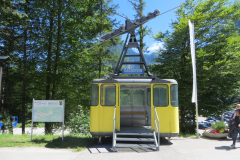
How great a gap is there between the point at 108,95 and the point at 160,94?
7.16 ft

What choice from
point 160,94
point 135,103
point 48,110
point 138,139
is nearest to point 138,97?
point 135,103

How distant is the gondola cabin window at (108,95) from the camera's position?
27.0ft

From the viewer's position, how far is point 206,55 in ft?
44.1

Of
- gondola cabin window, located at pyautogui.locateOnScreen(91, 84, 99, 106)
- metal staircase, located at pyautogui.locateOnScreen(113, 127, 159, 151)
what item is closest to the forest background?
gondola cabin window, located at pyautogui.locateOnScreen(91, 84, 99, 106)

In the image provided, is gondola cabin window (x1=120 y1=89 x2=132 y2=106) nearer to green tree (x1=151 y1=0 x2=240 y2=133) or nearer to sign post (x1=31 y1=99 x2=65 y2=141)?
sign post (x1=31 y1=99 x2=65 y2=141)

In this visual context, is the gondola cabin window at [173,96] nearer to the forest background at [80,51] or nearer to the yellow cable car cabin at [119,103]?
the yellow cable car cabin at [119,103]

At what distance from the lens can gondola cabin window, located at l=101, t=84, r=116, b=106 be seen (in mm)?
8234

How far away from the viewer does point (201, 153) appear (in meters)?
6.58

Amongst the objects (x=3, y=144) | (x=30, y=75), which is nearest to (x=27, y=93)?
(x=30, y=75)

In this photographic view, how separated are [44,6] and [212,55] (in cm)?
1221

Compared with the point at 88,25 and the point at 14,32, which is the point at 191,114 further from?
the point at 14,32

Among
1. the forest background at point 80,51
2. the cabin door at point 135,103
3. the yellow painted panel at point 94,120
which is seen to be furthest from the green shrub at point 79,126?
the yellow painted panel at point 94,120

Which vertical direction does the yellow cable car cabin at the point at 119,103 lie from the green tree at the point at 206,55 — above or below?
below

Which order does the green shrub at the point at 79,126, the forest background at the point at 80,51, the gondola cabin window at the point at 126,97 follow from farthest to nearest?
1. the forest background at the point at 80,51
2. the green shrub at the point at 79,126
3. the gondola cabin window at the point at 126,97
